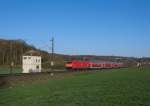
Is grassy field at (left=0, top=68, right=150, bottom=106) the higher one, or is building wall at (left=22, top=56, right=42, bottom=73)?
building wall at (left=22, top=56, right=42, bottom=73)

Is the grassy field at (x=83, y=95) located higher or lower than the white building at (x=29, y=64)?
lower

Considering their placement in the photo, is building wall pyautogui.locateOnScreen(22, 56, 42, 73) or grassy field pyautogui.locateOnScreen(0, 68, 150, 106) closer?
grassy field pyautogui.locateOnScreen(0, 68, 150, 106)

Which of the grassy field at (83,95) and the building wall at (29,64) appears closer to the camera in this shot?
the grassy field at (83,95)

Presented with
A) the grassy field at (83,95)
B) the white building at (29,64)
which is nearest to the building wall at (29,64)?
the white building at (29,64)

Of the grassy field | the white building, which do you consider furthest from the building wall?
the grassy field

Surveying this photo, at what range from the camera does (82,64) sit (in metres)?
86.6

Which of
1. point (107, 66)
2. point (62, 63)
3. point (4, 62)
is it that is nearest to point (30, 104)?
point (107, 66)

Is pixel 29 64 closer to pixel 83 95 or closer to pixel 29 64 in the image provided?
pixel 29 64

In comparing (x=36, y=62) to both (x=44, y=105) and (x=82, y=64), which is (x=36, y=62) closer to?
(x=82, y=64)

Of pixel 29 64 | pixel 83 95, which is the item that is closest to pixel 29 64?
pixel 29 64

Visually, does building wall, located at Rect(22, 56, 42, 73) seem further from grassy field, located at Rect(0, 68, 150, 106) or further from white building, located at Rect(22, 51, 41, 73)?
grassy field, located at Rect(0, 68, 150, 106)

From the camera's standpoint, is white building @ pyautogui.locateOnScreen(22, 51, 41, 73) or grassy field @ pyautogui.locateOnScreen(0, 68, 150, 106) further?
white building @ pyautogui.locateOnScreen(22, 51, 41, 73)

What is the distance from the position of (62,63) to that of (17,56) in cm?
2524

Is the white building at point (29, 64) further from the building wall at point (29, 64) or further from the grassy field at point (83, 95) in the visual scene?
the grassy field at point (83, 95)
